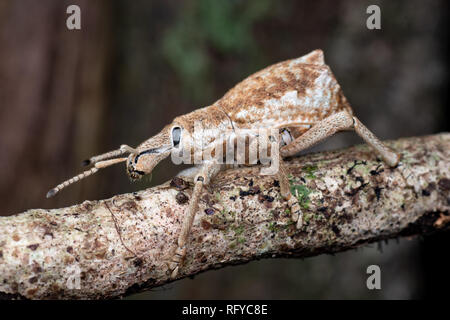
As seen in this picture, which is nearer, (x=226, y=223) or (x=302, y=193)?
(x=226, y=223)

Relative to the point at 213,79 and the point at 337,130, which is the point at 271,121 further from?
the point at 213,79

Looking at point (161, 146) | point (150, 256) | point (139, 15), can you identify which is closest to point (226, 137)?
point (161, 146)

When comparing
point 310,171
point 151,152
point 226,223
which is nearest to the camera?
point 226,223

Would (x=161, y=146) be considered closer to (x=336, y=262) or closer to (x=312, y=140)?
(x=312, y=140)

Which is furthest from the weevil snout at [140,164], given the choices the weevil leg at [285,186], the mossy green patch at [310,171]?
the mossy green patch at [310,171]

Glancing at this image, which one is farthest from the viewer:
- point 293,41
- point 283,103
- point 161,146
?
point 293,41

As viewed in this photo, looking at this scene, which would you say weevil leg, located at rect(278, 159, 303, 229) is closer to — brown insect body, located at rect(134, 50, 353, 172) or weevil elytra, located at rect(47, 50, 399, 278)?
weevil elytra, located at rect(47, 50, 399, 278)

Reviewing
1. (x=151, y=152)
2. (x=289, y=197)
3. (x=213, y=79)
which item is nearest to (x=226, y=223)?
(x=289, y=197)

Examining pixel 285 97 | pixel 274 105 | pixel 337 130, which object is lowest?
pixel 337 130
